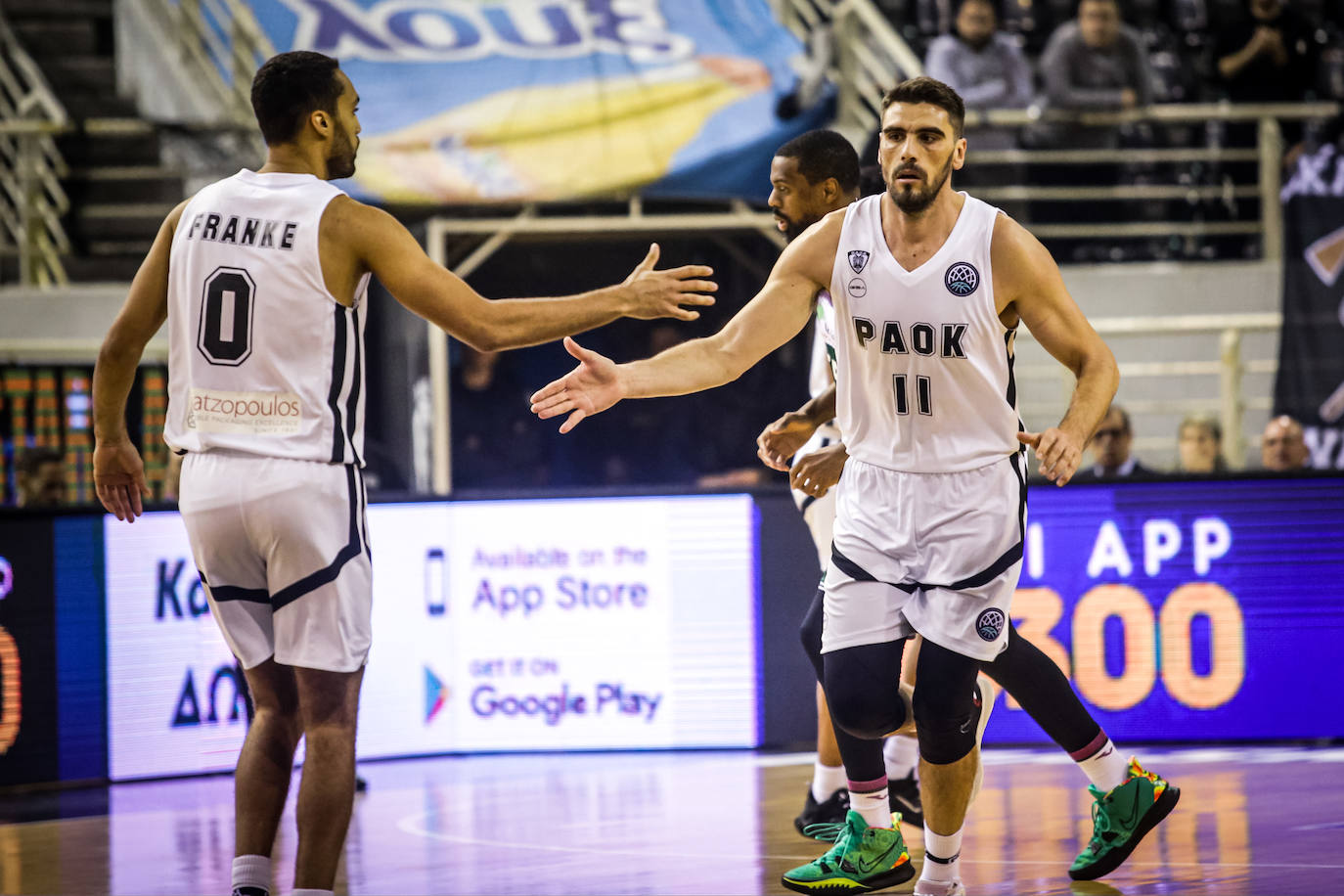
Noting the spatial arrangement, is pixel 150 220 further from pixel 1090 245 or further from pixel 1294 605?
pixel 1294 605

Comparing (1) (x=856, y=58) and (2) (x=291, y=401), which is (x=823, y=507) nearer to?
(2) (x=291, y=401)

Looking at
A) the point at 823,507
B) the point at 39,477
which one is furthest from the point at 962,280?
the point at 39,477

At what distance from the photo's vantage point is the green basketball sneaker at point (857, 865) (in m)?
4.61

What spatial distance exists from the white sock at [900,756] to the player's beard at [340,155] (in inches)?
113

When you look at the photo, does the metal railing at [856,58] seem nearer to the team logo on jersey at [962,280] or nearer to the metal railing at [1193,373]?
the metal railing at [1193,373]

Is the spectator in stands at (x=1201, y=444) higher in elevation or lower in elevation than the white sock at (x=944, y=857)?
higher

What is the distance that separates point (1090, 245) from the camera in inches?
450

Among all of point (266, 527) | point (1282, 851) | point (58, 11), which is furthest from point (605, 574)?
point (58, 11)

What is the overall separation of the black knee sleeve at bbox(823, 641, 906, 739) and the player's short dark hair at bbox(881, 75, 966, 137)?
136 centimetres

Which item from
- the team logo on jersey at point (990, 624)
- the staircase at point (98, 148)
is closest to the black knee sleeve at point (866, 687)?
the team logo on jersey at point (990, 624)

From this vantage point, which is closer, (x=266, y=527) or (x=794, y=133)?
(x=266, y=527)

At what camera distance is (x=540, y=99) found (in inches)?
421

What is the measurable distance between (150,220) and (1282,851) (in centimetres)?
911

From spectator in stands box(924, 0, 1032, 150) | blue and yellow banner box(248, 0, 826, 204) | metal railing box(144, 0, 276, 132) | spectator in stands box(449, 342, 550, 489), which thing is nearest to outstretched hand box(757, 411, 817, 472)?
spectator in stands box(449, 342, 550, 489)
